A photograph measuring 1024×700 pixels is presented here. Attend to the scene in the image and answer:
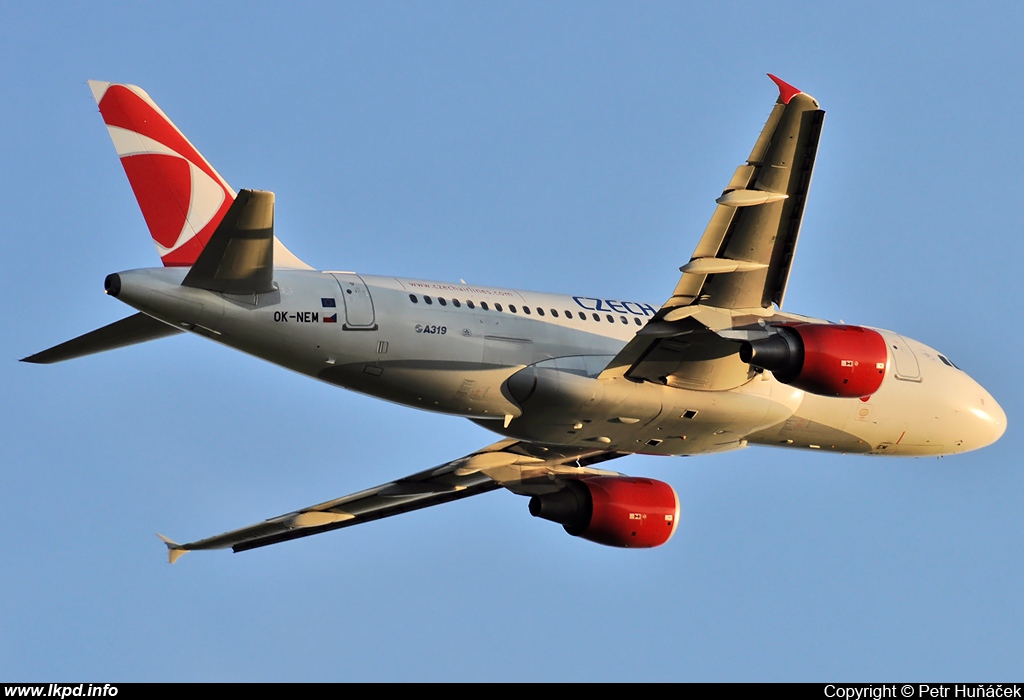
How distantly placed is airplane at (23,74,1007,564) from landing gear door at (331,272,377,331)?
3cm

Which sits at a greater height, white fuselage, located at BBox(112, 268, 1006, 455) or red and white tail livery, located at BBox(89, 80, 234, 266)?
red and white tail livery, located at BBox(89, 80, 234, 266)

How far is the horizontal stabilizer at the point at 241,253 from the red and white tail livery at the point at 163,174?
2461 mm

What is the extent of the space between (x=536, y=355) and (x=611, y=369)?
4.81 feet

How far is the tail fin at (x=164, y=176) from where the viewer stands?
82.7ft

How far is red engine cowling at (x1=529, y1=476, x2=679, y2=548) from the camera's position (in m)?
30.4

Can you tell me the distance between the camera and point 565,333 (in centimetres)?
2661

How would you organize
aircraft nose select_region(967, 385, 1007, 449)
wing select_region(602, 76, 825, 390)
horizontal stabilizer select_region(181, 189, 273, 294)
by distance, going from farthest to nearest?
1. aircraft nose select_region(967, 385, 1007, 449)
2. wing select_region(602, 76, 825, 390)
3. horizontal stabilizer select_region(181, 189, 273, 294)

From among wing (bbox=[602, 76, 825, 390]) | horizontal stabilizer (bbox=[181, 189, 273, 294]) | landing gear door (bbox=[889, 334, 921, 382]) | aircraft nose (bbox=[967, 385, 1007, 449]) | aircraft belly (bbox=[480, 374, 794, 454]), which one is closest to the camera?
horizontal stabilizer (bbox=[181, 189, 273, 294])

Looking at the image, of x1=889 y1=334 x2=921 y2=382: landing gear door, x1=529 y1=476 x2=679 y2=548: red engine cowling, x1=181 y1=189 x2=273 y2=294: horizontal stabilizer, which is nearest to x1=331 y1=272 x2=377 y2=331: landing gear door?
x1=181 y1=189 x2=273 y2=294: horizontal stabilizer

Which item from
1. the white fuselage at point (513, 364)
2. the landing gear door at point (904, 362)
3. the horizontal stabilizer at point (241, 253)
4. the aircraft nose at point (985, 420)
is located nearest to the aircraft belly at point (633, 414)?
the white fuselage at point (513, 364)

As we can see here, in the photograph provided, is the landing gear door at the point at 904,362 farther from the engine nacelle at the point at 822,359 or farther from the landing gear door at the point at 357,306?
the landing gear door at the point at 357,306

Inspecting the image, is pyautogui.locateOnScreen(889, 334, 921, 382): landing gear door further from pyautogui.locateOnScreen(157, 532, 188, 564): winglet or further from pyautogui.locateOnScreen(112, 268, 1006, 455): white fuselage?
pyautogui.locateOnScreen(157, 532, 188, 564): winglet

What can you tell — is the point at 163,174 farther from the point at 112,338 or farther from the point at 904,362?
the point at 904,362

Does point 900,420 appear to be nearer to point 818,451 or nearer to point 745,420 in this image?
point 818,451
